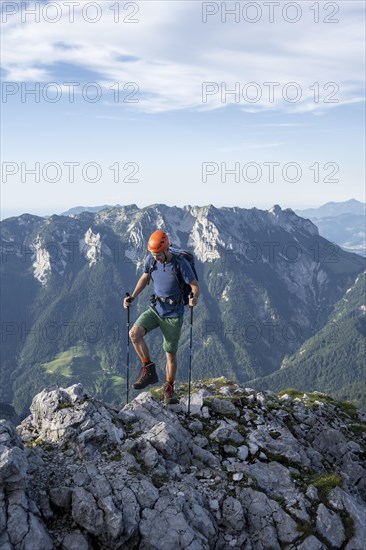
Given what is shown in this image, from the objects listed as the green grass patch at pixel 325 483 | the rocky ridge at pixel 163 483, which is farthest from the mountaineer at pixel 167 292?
the green grass patch at pixel 325 483

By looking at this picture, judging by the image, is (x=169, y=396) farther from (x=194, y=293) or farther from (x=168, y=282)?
(x=168, y=282)

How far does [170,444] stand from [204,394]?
8.66m

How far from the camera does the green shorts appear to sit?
19203mm

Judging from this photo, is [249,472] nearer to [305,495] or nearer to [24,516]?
[305,495]

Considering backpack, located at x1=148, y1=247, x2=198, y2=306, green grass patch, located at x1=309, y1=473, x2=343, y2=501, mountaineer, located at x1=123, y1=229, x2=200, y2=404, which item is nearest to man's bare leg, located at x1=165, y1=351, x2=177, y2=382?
mountaineer, located at x1=123, y1=229, x2=200, y2=404

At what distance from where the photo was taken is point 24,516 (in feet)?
37.9

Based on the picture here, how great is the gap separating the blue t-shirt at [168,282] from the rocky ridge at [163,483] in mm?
4486

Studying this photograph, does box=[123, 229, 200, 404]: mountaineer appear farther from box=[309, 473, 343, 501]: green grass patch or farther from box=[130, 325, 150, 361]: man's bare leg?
box=[309, 473, 343, 501]: green grass patch

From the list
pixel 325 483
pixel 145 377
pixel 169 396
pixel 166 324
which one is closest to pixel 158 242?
pixel 166 324

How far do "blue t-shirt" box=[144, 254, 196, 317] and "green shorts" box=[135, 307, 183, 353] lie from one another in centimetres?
30

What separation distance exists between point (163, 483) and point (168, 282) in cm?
804

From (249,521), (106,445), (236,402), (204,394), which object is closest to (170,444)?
(106,445)

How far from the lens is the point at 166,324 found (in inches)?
761

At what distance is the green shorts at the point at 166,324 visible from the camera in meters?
19.2
